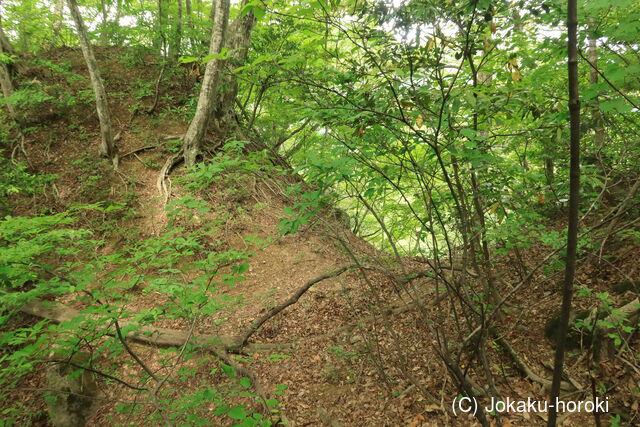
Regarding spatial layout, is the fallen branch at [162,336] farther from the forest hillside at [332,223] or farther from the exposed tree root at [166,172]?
the exposed tree root at [166,172]

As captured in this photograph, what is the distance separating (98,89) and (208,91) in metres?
2.55

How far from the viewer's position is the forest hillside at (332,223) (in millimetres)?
2186

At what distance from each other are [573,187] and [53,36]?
15946mm

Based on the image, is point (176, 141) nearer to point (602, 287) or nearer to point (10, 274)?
point (10, 274)

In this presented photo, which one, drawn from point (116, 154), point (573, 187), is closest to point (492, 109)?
point (573, 187)

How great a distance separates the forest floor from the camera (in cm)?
359

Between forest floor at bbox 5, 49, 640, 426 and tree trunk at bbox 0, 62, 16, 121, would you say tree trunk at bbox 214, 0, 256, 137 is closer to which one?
forest floor at bbox 5, 49, 640, 426

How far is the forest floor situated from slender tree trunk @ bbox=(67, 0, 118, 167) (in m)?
0.41

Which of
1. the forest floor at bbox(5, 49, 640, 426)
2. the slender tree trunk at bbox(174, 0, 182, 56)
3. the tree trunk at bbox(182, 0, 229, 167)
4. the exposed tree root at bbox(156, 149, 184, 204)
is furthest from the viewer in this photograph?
the slender tree trunk at bbox(174, 0, 182, 56)

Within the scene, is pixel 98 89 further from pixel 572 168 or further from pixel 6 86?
pixel 572 168

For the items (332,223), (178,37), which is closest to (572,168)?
(332,223)

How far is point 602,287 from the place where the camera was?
4457 mm

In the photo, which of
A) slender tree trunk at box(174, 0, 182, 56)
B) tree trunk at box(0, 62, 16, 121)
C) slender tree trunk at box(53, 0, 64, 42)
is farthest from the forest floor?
slender tree trunk at box(53, 0, 64, 42)

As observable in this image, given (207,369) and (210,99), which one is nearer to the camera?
(207,369)
